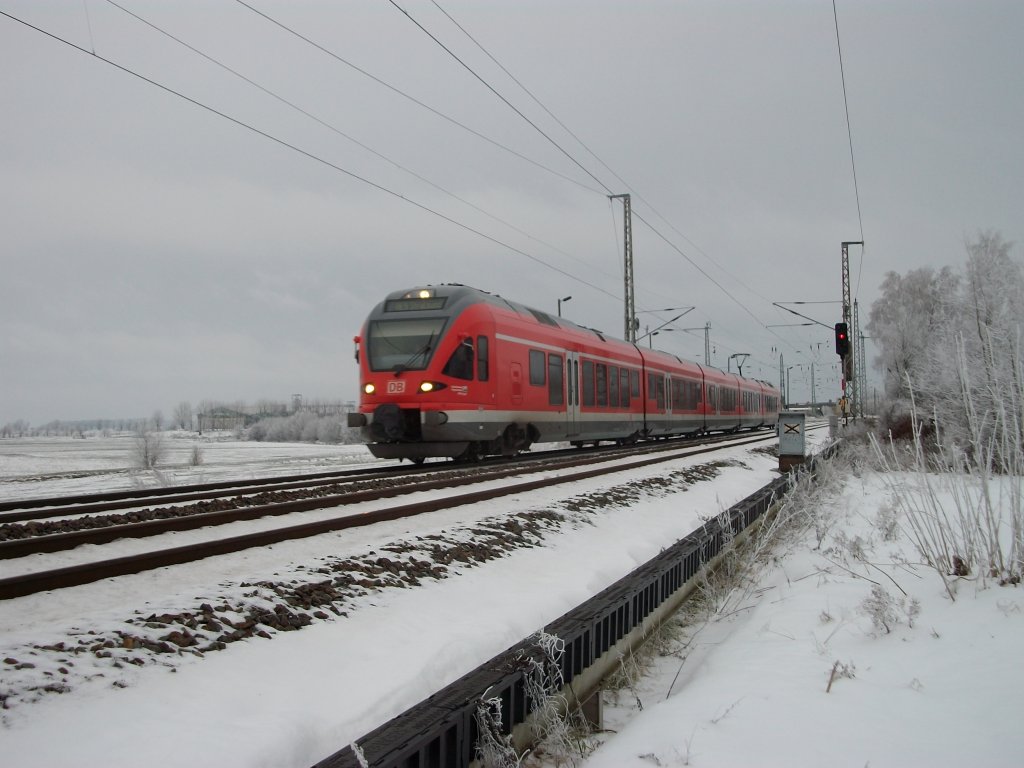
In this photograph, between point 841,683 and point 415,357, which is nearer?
point 841,683

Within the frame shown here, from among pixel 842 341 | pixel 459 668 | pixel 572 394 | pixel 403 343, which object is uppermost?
pixel 842 341

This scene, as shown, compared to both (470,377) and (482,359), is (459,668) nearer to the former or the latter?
(470,377)

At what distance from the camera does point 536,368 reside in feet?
57.3

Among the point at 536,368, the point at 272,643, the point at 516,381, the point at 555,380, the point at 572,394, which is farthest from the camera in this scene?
the point at 572,394

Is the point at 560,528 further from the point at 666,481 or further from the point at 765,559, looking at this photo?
the point at 666,481

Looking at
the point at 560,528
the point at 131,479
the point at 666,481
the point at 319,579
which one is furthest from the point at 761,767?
the point at 131,479

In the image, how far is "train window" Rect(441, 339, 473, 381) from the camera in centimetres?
1467

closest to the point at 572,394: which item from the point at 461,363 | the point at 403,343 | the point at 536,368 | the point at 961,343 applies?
the point at 536,368

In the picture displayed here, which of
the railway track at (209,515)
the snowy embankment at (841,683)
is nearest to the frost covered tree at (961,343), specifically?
the snowy embankment at (841,683)

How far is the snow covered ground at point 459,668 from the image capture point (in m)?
3.15

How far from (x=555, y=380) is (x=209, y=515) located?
454 inches

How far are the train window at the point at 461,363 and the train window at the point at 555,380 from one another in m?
3.56

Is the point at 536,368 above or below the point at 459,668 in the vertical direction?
above

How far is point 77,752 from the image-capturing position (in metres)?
2.88
